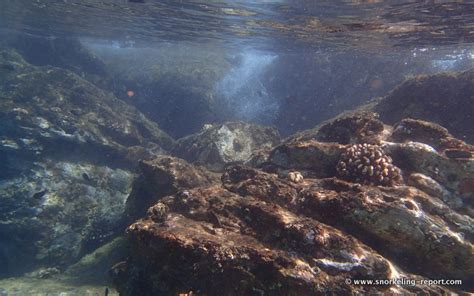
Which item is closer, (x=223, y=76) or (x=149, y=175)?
(x=149, y=175)

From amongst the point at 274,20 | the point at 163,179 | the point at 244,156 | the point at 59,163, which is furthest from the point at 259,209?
the point at 274,20

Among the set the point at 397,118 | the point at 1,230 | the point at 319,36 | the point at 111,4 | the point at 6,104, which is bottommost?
the point at 1,230

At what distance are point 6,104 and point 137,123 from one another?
22.0 ft

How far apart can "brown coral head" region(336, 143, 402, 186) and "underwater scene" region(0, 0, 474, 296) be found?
0.04 m

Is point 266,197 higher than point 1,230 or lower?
higher

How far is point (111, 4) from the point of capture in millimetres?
22000

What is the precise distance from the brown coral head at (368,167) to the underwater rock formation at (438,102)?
6035 millimetres

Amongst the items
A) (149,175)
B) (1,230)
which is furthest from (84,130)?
(149,175)

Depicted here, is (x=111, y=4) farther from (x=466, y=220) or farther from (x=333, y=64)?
(x=466, y=220)

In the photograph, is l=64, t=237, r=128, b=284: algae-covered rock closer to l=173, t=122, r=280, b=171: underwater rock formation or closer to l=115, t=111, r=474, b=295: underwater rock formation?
l=115, t=111, r=474, b=295: underwater rock formation

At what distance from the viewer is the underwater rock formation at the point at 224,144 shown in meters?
14.2

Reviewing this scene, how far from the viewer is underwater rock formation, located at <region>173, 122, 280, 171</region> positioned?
1416 cm

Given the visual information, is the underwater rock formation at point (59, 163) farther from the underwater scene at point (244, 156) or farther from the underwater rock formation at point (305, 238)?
the underwater rock formation at point (305, 238)

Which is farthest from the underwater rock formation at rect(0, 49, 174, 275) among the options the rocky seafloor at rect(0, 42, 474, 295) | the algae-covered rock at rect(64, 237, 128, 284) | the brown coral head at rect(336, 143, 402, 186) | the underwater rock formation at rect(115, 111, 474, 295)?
the brown coral head at rect(336, 143, 402, 186)
